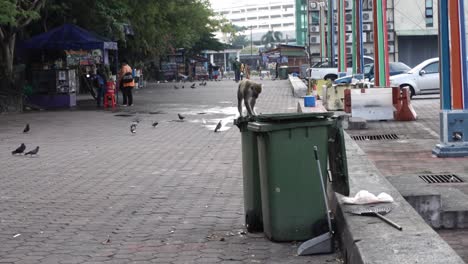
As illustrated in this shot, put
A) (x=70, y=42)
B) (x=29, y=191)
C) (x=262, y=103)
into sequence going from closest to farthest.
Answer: (x=29, y=191) < (x=70, y=42) < (x=262, y=103)

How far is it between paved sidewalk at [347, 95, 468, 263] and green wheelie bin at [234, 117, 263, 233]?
171 cm

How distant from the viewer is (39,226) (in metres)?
7.77

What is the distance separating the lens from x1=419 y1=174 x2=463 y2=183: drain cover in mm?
9703

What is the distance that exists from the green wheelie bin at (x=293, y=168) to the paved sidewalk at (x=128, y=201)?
0.95 feet

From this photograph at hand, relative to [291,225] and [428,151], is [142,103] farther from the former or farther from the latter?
[291,225]

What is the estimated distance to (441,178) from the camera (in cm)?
995

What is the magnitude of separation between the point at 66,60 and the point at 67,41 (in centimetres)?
185

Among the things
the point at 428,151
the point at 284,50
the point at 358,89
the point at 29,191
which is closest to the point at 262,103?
the point at 358,89

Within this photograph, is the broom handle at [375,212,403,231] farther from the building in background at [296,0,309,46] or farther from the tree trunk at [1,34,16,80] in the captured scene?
the building in background at [296,0,309,46]

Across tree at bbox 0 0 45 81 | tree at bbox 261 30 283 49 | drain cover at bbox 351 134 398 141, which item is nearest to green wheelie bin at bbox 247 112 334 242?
drain cover at bbox 351 134 398 141

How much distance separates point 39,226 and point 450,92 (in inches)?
276

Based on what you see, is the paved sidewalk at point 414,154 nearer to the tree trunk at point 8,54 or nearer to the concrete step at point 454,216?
the concrete step at point 454,216

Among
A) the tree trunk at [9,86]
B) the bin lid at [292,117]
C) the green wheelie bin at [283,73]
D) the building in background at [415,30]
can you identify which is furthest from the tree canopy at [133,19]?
the bin lid at [292,117]

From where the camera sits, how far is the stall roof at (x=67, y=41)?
26.1 m
